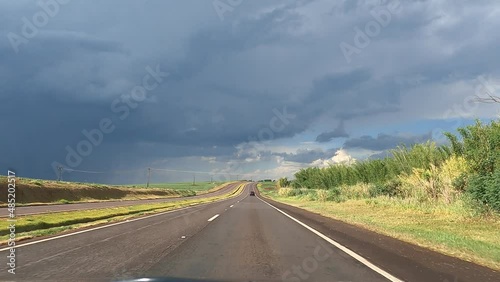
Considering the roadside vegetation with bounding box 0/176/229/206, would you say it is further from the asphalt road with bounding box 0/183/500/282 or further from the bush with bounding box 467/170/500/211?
the bush with bounding box 467/170/500/211

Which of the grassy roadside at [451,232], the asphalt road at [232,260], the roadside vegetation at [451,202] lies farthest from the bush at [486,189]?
the asphalt road at [232,260]

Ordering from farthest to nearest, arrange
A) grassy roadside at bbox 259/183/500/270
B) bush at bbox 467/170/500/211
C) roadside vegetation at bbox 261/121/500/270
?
bush at bbox 467/170/500/211
roadside vegetation at bbox 261/121/500/270
grassy roadside at bbox 259/183/500/270

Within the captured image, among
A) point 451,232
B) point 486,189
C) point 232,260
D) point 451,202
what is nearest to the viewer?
point 232,260

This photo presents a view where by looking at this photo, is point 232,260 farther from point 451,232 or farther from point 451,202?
point 451,202

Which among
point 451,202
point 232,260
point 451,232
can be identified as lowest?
point 451,232

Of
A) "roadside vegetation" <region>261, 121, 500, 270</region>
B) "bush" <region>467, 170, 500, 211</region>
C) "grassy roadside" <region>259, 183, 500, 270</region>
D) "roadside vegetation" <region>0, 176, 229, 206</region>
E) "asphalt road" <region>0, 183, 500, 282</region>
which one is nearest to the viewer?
"asphalt road" <region>0, 183, 500, 282</region>

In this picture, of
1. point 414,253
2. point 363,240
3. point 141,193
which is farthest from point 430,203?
point 141,193

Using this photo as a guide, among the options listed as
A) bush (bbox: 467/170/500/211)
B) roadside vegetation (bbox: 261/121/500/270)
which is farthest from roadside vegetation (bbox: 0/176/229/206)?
bush (bbox: 467/170/500/211)

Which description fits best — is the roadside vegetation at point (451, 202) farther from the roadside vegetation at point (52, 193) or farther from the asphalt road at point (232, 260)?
the roadside vegetation at point (52, 193)

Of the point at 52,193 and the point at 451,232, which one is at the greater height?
the point at 52,193

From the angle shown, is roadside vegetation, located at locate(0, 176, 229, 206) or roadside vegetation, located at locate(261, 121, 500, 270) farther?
roadside vegetation, located at locate(0, 176, 229, 206)

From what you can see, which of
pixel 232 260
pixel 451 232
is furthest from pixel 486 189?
pixel 232 260

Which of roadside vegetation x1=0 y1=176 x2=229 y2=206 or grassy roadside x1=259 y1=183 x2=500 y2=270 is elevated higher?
roadside vegetation x1=0 y1=176 x2=229 y2=206

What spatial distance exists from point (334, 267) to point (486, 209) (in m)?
13.8
